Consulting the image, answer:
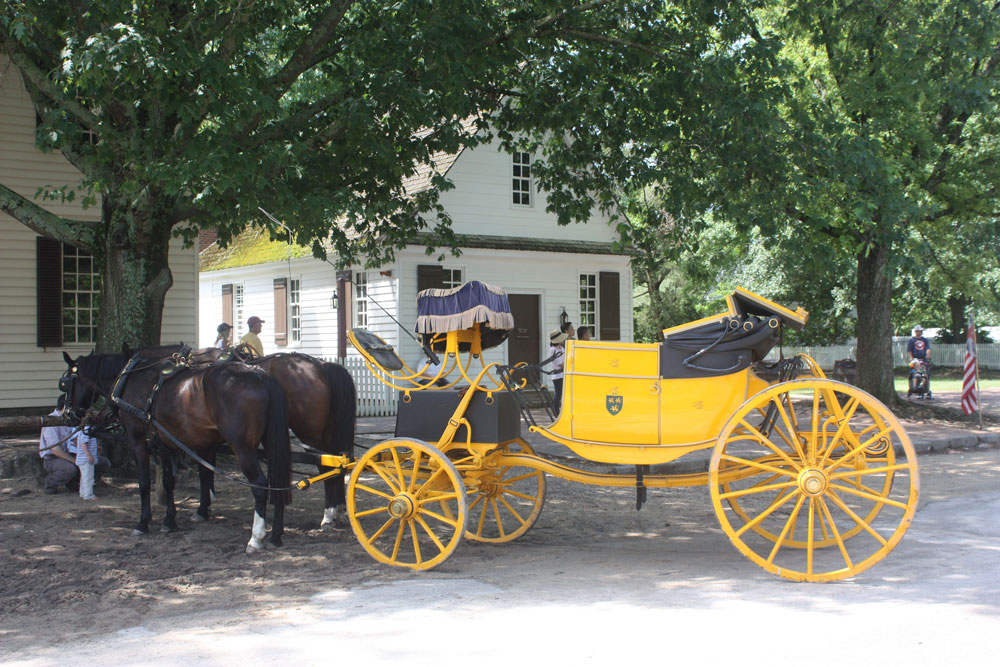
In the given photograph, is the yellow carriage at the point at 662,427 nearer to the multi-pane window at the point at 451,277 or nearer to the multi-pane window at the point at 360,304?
the multi-pane window at the point at 451,277

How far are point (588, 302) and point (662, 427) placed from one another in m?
15.8

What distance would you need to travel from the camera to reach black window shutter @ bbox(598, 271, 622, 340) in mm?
22016

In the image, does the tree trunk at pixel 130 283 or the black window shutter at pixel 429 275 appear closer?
the tree trunk at pixel 130 283

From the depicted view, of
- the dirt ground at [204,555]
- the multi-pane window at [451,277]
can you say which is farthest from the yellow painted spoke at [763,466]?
the multi-pane window at [451,277]

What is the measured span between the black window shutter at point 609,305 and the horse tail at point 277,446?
15.1 metres

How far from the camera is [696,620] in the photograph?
16.6 ft

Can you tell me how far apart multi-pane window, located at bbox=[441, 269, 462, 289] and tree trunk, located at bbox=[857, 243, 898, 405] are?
8538mm

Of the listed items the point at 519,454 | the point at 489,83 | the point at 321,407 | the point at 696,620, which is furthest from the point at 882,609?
the point at 489,83

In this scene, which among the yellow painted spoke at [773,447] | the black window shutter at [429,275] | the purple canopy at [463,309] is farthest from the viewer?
the black window shutter at [429,275]

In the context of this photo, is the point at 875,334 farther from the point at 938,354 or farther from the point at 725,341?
the point at 938,354

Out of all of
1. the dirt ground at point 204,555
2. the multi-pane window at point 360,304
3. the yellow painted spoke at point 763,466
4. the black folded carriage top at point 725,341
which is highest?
the multi-pane window at point 360,304

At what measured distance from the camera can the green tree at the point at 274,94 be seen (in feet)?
27.2

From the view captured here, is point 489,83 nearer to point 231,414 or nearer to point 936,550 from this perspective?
point 231,414

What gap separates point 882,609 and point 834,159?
6.78 m
